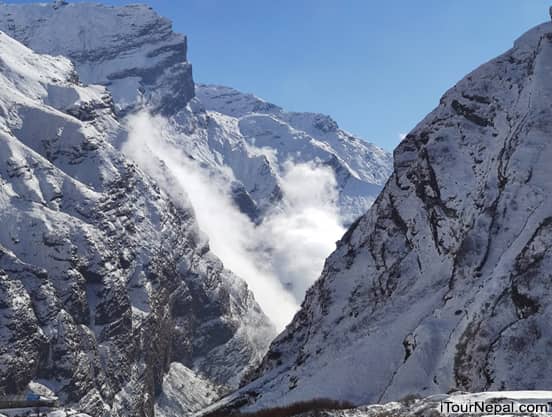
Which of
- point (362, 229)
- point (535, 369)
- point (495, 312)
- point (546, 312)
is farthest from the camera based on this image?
point (362, 229)

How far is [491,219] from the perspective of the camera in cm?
6359

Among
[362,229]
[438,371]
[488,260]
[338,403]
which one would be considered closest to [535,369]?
[438,371]

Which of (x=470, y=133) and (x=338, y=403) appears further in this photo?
(x=470, y=133)

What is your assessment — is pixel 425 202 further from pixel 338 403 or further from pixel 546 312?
pixel 546 312

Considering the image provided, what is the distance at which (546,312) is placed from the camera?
45.9 m

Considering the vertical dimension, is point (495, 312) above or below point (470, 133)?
below

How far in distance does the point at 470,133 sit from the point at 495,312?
4383cm

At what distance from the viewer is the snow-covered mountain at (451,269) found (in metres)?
49.3

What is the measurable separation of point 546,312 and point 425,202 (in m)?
46.8

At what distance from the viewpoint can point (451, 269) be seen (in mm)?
74625

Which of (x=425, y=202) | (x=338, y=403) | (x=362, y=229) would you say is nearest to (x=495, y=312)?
(x=338, y=403)

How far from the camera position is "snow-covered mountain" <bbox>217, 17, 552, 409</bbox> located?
162 ft

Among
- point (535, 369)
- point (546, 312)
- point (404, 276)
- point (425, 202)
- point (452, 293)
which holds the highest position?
point (425, 202)

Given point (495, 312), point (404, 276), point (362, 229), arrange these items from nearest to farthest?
point (495, 312) → point (404, 276) → point (362, 229)
